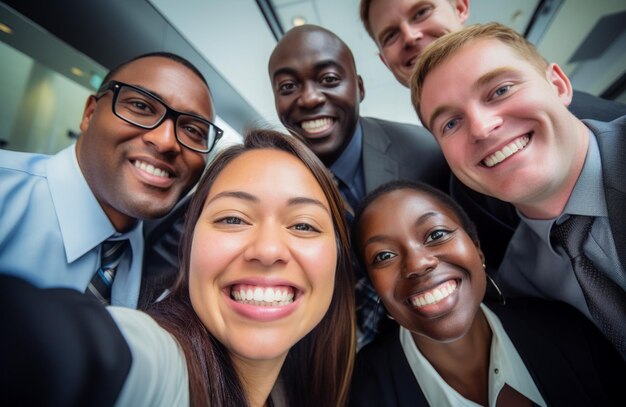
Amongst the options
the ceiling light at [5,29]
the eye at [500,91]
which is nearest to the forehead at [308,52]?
the eye at [500,91]

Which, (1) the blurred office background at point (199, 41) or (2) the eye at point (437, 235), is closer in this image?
(2) the eye at point (437, 235)

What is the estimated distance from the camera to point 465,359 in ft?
3.48

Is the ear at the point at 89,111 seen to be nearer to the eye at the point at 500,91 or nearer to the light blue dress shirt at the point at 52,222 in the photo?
the light blue dress shirt at the point at 52,222

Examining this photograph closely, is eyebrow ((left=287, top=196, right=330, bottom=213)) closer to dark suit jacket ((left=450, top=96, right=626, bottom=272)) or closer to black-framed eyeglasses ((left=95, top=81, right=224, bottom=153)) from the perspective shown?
black-framed eyeglasses ((left=95, top=81, right=224, bottom=153))

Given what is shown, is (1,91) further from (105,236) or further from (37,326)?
(37,326)

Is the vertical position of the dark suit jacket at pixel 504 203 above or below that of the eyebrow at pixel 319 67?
below

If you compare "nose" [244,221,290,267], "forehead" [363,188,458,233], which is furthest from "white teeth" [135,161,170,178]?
"forehead" [363,188,458,233]

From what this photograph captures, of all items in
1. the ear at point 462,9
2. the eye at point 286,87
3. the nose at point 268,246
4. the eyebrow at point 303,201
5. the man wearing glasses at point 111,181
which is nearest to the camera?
the nose at point 268,246

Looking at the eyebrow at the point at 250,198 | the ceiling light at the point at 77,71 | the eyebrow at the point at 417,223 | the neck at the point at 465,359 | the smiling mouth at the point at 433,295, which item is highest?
the ceiling light at the point at 77,71

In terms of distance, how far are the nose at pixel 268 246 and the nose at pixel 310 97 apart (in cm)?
100

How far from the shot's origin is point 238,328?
0.69m

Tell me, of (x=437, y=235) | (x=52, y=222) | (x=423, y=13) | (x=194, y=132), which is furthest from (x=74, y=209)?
(x=423, y=13)

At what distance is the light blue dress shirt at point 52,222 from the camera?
2.85 feet

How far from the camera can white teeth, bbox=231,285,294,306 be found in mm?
711
